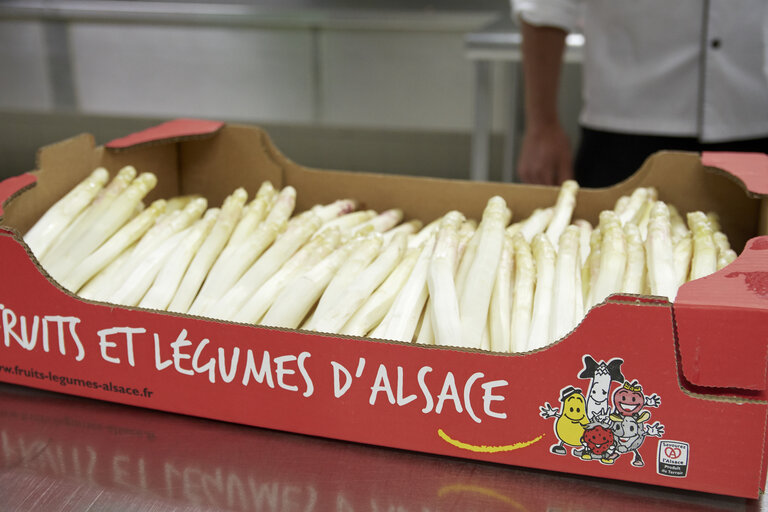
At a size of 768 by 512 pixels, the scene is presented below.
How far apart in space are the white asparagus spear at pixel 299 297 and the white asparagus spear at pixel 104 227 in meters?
0.31

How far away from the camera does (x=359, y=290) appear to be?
2.93ft

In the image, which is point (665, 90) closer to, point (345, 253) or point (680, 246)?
point (680, 246)

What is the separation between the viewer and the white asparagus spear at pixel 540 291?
81 cm

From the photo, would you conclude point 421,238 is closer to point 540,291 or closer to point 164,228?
point 540,291

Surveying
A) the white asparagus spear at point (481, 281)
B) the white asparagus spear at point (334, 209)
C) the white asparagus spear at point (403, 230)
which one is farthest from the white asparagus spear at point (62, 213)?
the white asparagus spear at point (481, 281)

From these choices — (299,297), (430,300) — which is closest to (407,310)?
(430,300)

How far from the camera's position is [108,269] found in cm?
101

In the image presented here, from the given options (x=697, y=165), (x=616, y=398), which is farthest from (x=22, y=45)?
(x=616, y=398)

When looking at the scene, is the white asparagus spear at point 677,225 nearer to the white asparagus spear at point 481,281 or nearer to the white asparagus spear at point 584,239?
the white asparagus spear at point 584,239

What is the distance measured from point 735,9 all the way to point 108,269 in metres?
1.42

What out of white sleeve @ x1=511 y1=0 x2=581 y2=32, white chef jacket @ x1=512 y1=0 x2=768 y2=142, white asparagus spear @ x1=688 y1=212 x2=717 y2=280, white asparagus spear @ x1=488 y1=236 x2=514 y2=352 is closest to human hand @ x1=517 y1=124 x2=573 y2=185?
white chef jacket @ x1=512 y1=0 x2=768 y2=142

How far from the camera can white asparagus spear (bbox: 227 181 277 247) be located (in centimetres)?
107

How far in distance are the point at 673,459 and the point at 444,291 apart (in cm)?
30

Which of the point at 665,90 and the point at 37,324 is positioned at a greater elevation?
the point at 665,90
